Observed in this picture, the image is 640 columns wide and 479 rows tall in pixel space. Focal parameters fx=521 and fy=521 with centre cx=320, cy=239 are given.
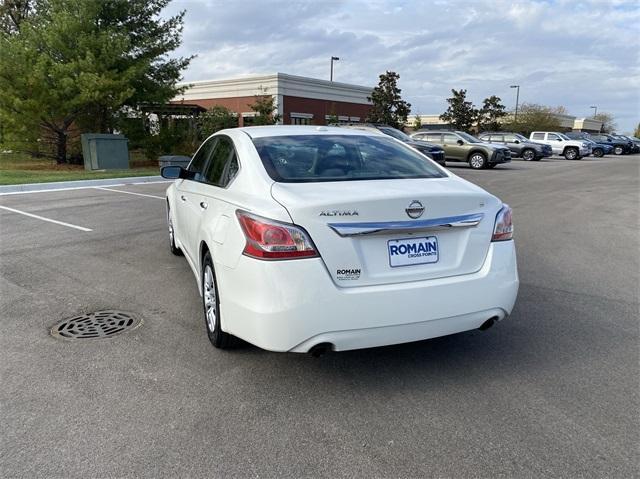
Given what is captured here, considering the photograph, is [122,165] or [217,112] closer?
[122,165]

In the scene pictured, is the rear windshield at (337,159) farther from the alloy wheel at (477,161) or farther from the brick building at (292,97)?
the brick building at (292,97)

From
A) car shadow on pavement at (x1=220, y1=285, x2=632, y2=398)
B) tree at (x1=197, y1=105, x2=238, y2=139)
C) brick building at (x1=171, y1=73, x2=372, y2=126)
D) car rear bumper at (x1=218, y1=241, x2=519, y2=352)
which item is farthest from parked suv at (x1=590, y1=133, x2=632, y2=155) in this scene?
car rear bumper at (x1=218, y1=241, x2=519, y2=352)

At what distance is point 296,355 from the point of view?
3734mm

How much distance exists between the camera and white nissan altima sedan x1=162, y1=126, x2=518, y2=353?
2932mm

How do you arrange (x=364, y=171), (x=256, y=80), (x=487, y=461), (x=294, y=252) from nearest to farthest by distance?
(x=487, y=461) < (x=294, y=252) < (x=364, y=171) < (x=256, y=80)

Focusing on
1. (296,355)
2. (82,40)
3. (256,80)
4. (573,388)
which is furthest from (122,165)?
(256,80)

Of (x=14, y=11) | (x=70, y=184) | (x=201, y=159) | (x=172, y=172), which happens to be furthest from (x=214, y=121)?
(x=201, y=159)

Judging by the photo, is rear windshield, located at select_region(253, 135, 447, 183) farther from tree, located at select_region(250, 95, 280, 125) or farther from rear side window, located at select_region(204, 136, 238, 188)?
tree, located at select_region(250, 95, 280, 125)

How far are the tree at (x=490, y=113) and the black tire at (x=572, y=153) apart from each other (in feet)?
53.5

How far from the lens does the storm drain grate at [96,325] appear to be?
4066 millimetres

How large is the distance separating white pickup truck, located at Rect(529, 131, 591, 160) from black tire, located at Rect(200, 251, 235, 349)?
36.3 m

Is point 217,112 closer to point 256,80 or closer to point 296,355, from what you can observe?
point 256,80

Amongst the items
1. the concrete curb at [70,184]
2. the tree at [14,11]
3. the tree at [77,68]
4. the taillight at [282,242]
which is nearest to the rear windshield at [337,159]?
the taillight at [282,242]

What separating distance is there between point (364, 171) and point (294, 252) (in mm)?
1072
